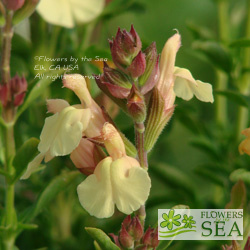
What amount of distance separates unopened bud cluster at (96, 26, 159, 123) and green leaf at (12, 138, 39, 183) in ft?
0.35

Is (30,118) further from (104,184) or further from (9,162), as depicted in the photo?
(104,184)

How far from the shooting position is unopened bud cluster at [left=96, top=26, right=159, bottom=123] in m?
0.46

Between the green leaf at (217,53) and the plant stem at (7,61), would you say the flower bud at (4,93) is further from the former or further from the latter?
the green leaf at (217,53)

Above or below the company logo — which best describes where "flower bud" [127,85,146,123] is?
above

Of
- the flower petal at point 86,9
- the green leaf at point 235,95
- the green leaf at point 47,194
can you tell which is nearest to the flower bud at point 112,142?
the green leaf at point 47,194

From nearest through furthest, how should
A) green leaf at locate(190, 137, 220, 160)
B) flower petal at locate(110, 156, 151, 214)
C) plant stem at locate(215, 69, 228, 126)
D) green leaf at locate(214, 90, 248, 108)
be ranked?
flower petal at locate(110, 156, 151, 214), green leaf at locate(214, 90, 248, 108), green leaf at locate(190, 137, 220, 160), plant stem at locate(215, 69, 228, 126)

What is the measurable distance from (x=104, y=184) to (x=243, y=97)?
298 mm

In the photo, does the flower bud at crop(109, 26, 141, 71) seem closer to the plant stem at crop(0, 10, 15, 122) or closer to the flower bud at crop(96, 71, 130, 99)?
the flower bud at crop(96, 71, 130, 99)

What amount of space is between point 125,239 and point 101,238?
21 millimetres

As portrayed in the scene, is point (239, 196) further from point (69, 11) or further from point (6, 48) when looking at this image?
point (69, 11)

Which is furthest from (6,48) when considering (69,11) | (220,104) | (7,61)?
(220,104)

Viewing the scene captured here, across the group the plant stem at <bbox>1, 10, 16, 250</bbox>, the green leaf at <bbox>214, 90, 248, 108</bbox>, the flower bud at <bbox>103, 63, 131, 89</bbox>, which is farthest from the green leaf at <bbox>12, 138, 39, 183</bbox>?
the green leaf at <bbox>214, 90, 248, 108</bbox>

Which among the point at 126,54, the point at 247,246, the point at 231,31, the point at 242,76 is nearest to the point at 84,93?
the point at 126,54

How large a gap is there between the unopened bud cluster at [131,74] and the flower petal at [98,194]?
0.06m
